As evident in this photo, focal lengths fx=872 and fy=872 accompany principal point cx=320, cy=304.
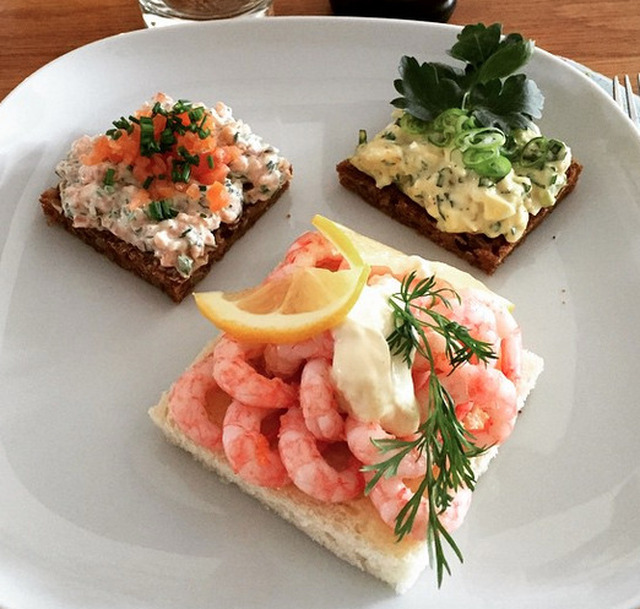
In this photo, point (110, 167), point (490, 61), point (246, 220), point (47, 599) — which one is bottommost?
point (47, 599)

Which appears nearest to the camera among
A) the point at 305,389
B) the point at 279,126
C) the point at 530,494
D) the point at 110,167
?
the point at 305,389

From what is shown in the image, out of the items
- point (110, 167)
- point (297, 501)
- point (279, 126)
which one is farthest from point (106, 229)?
point (297, 501)

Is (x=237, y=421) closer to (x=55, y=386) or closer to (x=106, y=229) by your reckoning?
(x=55, y=386)

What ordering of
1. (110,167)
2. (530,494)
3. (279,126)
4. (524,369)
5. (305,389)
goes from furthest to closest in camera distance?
(279,126) < (110,167) < (524,369) < (530,494) < (305,389)

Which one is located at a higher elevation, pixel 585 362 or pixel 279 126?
pixel 279 126

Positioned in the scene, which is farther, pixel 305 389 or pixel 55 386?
pixel 55 386

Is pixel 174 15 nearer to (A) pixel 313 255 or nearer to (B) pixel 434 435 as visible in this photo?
(A) pixel 313 255

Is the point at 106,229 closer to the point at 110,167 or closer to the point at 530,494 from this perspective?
the point at 110,167

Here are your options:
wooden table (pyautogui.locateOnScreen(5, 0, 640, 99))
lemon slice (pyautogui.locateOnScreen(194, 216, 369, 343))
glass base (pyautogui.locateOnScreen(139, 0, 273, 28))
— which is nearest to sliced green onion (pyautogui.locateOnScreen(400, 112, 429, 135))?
lemon slice (pyautogui.locateOnScreen(194, 216, 369, 343))
